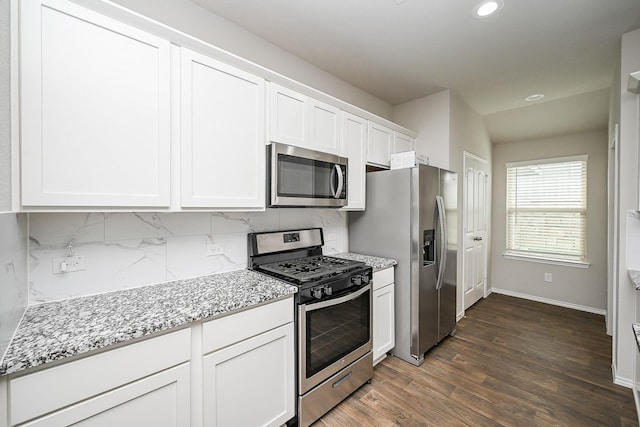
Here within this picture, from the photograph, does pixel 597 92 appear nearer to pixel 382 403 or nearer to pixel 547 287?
pixel 547 287

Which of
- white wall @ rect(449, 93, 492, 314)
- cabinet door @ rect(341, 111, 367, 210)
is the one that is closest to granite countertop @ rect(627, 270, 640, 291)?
white wall @ rect(449, 93, 492, 314)

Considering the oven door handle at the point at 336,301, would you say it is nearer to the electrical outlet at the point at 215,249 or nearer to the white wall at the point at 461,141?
the electrical outlet at the point at 215,249

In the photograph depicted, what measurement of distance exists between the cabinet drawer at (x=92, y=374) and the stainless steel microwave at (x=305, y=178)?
0.99m

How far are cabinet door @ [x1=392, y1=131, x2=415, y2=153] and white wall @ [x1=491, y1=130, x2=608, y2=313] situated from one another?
214cm

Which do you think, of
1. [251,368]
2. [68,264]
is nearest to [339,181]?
[251,368]

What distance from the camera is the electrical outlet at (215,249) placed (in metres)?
1.89

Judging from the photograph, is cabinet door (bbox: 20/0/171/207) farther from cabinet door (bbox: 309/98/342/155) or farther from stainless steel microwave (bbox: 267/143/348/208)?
cabinet door (bbox: 309/98/342/155)

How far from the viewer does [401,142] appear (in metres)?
3.13

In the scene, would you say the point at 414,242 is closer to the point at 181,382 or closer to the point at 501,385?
Answer: the point at 501,385

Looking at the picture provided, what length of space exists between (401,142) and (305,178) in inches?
64.2

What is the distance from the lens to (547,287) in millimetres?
3975

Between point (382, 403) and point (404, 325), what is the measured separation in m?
0.71

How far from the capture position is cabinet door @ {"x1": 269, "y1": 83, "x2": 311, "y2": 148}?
1878 mm

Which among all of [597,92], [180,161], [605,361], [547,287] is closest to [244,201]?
[180,161]
